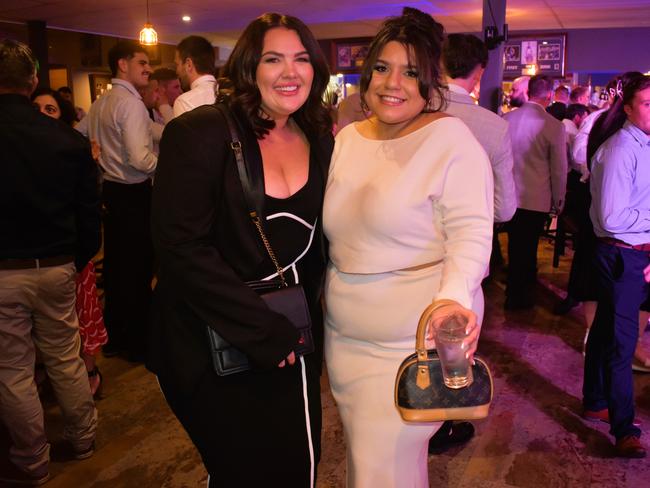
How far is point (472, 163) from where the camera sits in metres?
1.64

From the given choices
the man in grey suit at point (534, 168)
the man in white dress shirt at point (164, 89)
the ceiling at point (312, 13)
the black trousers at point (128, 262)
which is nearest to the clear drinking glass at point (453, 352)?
the black trousers at point (128, 262)

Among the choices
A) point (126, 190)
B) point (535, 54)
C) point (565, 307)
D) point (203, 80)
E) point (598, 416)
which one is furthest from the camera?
point (535, 54)

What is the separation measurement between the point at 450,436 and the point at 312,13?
25.9 ft

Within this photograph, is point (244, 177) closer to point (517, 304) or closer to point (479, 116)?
point (479, 116)

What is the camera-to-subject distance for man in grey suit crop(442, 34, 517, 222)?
2955mm

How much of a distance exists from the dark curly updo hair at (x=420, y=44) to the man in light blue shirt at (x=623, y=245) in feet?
4.23

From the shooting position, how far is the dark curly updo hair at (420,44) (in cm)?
170

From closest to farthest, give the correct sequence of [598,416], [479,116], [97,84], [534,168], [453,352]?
[453,352] → [479,116] → [598,416] → [534,168] → [97,84]

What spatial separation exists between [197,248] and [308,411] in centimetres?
55

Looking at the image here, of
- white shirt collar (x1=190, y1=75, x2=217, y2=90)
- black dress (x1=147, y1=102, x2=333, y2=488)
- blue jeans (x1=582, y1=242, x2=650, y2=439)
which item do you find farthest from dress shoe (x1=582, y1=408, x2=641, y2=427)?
white shirt collar (x1=190, y1=75, x2=217, y2=90)

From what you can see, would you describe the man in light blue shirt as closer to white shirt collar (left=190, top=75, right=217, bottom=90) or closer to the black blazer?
the black blazer

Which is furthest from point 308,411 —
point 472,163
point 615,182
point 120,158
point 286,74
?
point 120,158

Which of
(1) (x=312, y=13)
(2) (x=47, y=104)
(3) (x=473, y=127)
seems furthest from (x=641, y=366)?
(1) (x=312, y=13)

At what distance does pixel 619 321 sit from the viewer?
109 inches
